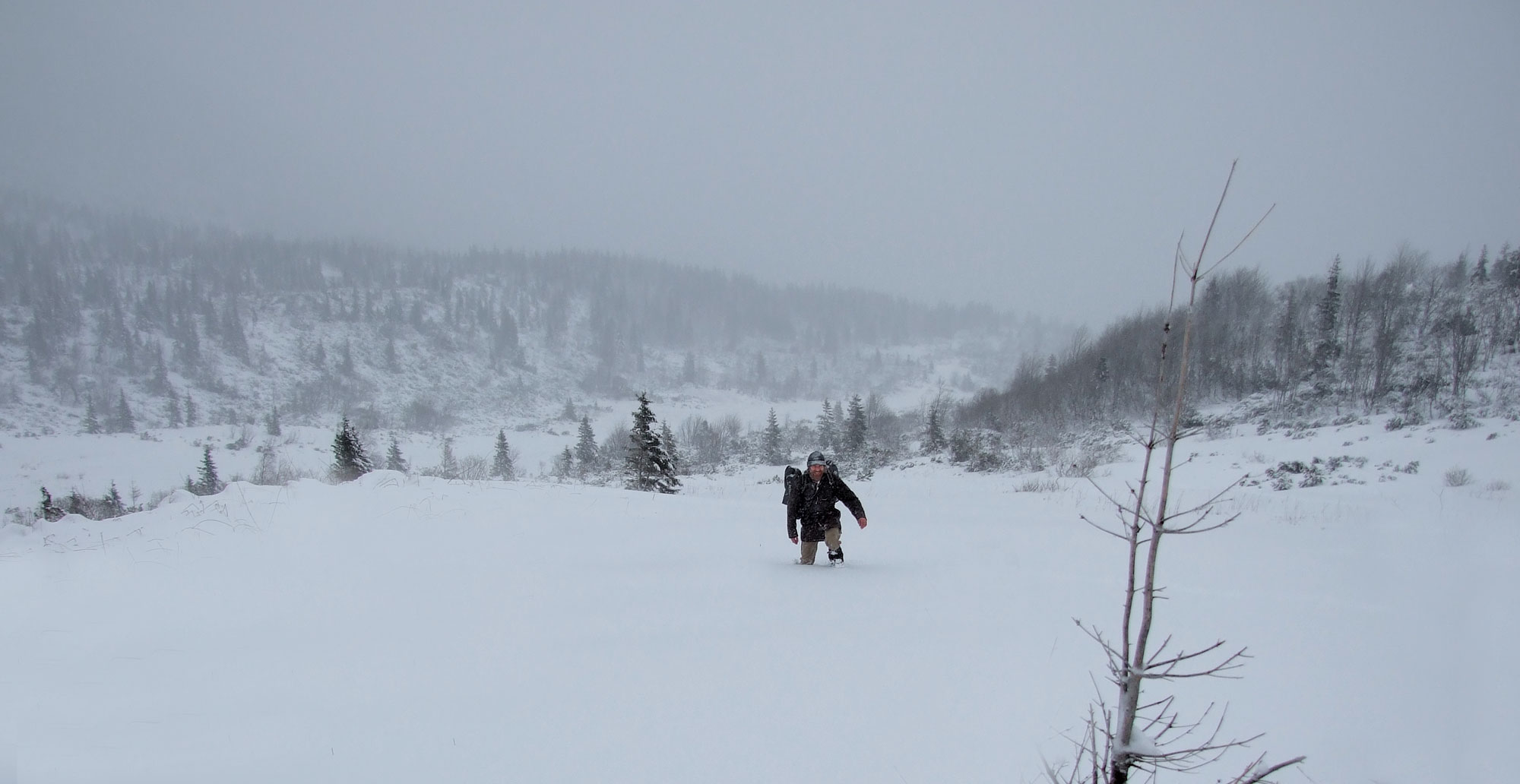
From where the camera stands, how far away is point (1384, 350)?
27000mm

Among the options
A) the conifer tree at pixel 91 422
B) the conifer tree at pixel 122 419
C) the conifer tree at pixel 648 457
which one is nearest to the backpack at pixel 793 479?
the conifer tree at pixel 648 457

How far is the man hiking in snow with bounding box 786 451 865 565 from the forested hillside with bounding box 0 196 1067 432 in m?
63.6

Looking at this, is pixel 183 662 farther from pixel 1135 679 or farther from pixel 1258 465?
pixel 1258 465

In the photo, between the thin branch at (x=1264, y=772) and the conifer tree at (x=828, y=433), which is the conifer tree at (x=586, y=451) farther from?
the thin branch at (x=1264, y=772)

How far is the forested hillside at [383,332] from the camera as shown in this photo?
2386 inches

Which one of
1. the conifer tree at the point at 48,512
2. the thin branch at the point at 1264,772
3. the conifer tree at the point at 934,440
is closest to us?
the thin branch at the point at 1264,772

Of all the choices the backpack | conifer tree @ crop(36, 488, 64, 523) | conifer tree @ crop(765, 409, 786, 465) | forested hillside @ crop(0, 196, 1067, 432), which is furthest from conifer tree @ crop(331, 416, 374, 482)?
forested hillside @ crop(0, 196, 1067, 432)

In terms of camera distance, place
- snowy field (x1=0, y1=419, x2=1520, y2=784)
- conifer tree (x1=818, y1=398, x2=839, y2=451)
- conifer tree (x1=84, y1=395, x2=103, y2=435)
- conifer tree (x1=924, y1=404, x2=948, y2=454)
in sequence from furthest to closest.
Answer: conifer tree (x1=84, y1=395, x2=103, y2=435) < conifer tree (x1=818, y1=398, x2=839, y2=451) < conifer tree (x1=924, y1=404, x2=948, y2=454) < snowy field (x1=0, y1=419, x2=1520, y2=784)

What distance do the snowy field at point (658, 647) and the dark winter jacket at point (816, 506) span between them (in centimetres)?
43

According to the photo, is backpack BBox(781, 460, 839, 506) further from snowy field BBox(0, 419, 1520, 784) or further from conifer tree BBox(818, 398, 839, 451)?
conifer tree BBox(818, 398, 839, 451)

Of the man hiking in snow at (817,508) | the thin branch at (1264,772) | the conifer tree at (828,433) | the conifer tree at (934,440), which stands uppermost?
the thin branch at (1264,772)

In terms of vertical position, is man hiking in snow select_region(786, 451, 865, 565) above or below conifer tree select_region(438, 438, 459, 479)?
above

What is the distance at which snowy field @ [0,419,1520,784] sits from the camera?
256 cm

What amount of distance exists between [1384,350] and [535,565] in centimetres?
3898
